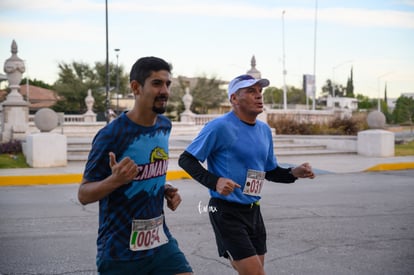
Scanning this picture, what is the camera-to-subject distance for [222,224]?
13.2 feet

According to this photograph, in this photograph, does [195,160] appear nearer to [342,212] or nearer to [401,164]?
[342,212]

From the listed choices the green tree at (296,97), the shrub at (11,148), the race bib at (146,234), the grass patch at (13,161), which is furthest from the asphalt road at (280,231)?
the green tree at (296,97)

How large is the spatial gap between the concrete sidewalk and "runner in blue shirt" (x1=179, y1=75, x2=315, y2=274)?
9.53 meters

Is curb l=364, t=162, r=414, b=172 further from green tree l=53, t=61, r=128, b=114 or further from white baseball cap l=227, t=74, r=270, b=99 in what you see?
green tree l=53, t=61, r=128, b=114

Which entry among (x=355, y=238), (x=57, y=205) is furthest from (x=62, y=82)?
(x=355, y=238)

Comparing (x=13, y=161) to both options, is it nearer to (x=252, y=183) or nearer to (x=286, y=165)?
(x=286, y=165)

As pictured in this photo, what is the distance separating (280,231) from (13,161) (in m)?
11.1

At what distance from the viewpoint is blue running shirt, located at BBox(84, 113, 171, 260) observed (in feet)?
10.0

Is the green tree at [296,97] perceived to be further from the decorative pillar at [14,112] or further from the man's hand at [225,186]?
the man's hand at [225,186]

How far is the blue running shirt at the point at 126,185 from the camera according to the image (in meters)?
3.06

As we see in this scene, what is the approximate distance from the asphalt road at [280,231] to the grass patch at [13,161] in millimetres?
4020

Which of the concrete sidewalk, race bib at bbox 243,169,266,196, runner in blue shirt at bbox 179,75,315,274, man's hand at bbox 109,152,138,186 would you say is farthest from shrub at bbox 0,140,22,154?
man's hand at bbox 109,152,138,186

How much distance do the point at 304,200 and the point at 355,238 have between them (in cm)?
314

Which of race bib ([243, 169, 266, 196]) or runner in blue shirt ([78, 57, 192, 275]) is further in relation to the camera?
race bib ([243, 169, 266, 196])
